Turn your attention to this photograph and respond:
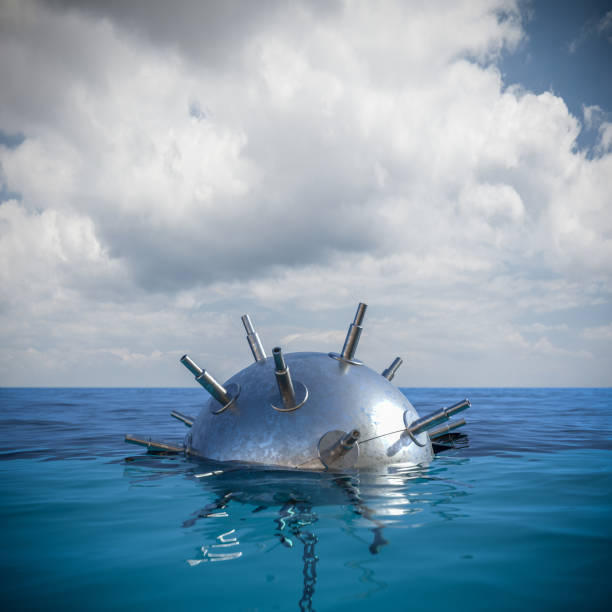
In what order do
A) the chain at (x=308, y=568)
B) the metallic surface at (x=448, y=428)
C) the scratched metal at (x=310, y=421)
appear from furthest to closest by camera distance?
the metallic surface at (x=448, y=428), the scratched metal at (x=310, y=421), the chain at (x=308, y=568)

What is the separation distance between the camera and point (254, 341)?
7.27 metres

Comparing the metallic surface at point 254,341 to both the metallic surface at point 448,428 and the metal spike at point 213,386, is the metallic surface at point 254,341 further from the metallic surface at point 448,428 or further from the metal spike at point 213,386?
the metallic surface at point 448,428

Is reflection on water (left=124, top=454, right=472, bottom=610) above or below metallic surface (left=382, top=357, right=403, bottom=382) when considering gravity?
below

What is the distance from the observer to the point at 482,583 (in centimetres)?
322

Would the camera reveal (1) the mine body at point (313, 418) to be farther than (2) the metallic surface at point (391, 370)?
No

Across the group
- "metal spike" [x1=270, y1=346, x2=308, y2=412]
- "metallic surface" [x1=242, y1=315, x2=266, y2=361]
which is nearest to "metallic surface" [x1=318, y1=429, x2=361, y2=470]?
"metal spike" [x1=270, y1=346, x2=308, y2=412]

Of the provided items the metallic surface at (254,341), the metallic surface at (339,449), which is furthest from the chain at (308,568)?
the metallic surface at (254,341)

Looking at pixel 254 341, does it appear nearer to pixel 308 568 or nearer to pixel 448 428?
pixel 448 428

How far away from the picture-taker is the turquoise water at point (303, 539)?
306 cm

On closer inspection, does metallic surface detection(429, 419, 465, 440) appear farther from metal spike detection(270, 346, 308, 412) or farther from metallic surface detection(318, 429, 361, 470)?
metal spike detection(270, 346, 308, 412)

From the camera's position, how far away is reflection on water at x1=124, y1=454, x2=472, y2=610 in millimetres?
3725

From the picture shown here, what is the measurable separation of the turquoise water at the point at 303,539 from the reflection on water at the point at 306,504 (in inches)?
0.9

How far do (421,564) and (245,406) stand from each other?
3.08 metres

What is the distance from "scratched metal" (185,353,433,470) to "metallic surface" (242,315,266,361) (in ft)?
1.69
